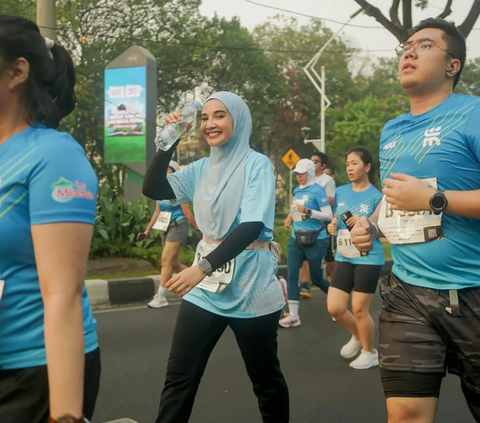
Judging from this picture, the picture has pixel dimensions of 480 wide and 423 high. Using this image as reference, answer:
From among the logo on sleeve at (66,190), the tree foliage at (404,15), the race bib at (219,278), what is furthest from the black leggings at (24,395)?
the tree foliage at (404,15)

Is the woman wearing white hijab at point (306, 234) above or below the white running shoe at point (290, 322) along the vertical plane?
above

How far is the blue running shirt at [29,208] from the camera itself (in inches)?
57.9

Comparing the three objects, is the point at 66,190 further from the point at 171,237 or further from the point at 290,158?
the point at 290,158

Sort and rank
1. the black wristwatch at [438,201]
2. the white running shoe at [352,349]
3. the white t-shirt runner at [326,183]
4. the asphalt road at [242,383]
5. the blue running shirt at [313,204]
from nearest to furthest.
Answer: the black wristwatch at [438,201] < the asphalt road at [242,383] < the white running shoe at [352,349] < the blue running shirt at [313,204] < the white t-shirt runner at [326,183]

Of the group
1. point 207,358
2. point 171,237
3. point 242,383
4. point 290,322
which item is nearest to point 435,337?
point 207,358

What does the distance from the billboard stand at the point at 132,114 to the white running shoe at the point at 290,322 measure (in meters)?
8.09

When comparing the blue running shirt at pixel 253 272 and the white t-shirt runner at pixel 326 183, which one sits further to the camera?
the white t-shirt runner at pixel 326 183

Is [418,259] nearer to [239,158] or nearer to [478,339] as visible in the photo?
[478,339]

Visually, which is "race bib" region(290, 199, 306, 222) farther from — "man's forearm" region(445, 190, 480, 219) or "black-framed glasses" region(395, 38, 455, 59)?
"man's forearm" region(445, 190, 480, 219)

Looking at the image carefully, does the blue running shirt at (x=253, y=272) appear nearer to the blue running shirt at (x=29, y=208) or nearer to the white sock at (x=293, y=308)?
the blue running shirt at (x=29, y=208)

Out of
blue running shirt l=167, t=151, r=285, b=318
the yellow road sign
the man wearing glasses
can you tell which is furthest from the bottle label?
the yellow road sign

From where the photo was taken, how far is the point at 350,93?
45000 millimetres

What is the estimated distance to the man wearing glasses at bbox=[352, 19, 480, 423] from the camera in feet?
8.18

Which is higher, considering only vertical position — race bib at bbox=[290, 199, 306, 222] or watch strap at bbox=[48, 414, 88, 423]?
watch strap at bbox=[48, 414, 88, 423]
